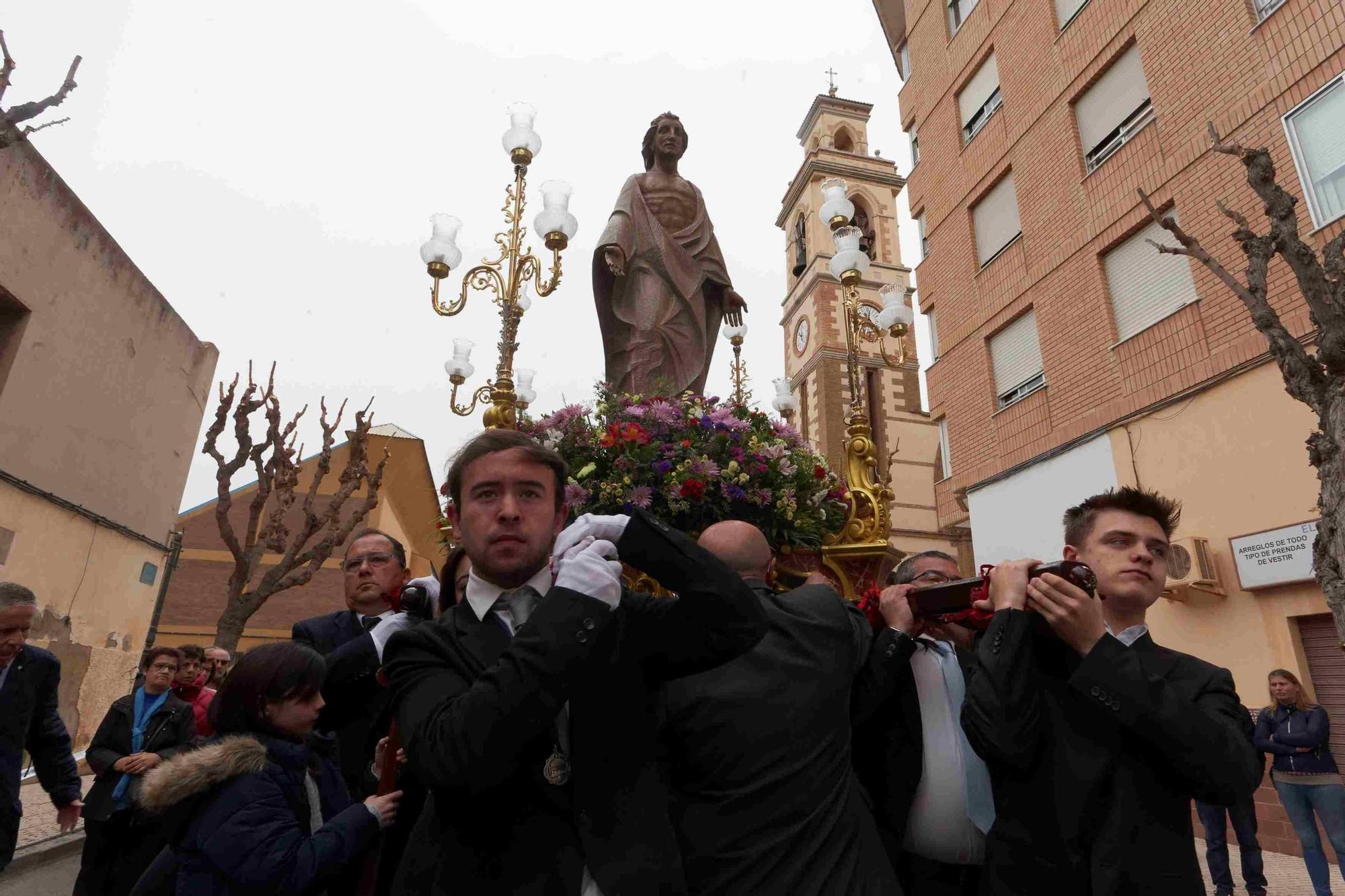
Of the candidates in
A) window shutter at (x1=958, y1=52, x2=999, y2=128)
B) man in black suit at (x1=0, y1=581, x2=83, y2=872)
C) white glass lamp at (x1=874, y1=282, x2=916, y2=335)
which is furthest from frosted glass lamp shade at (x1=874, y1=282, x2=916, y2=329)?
window shutter at (x1=958, y1=52, x2=999, y2=128)

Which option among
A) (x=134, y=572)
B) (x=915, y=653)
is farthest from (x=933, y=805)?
(x=134, y=572)

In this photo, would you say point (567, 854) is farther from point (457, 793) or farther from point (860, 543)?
point (860, 543)

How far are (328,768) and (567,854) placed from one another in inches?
54.6

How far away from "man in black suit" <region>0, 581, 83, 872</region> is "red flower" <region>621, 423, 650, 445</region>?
3.04m

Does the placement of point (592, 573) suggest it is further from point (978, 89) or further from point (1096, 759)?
point (978, 89)

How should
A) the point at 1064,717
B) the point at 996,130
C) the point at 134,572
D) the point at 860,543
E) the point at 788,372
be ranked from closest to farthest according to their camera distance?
1. the point at 1064,717
2. the point at 860,543
3. the point at 134,572
4. the point at 996,130
5. the point at 788,372

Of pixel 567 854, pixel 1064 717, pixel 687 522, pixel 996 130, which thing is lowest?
pixel 567 854

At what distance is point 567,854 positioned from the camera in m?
1.50

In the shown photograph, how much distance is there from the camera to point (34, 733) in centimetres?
423

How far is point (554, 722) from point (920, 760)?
1274 mm

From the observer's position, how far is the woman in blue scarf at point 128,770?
147 inches

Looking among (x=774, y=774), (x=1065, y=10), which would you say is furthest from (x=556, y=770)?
(x=1065, y=10)

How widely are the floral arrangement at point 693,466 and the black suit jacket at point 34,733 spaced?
2.86 m

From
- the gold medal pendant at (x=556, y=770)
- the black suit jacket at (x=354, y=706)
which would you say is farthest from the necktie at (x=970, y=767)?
the black suit jacket at (x=354, y=706)
